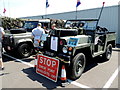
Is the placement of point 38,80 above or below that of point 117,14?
below

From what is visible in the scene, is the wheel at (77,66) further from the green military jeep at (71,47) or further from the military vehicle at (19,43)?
the military vehicle at (19,43)

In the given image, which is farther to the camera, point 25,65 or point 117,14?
point 117,14

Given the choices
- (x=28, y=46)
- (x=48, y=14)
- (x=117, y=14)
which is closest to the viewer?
(x=28, y=46)

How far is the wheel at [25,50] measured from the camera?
5.70 m

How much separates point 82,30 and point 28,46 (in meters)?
3.03

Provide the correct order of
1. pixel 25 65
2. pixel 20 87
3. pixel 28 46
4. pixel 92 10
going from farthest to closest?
pixel 92 10
pixel 28 46
pixel 25 65
pixel 20 87

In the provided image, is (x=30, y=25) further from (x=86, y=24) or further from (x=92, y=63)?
(x=92, y=63)

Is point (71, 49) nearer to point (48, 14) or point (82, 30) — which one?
point (82, 30)

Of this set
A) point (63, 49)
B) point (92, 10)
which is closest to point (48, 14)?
point (92, 10)

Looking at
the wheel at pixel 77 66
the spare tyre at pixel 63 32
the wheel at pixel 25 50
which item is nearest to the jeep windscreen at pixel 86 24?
the spare tyre at pixel 63 32

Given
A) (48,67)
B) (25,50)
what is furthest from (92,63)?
(25,50)

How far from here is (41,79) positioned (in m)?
3.66

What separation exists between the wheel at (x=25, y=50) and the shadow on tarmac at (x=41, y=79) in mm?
1574

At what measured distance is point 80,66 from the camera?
3891 mm
